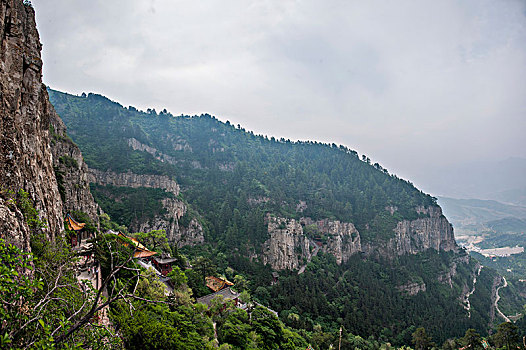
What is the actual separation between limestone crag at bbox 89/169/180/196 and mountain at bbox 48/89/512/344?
24cm

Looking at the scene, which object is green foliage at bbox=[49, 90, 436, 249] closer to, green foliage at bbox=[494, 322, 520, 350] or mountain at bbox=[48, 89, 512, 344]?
mountain at bbox=[48, 89, 512, 344]

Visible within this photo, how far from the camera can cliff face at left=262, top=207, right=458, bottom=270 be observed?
6488cm

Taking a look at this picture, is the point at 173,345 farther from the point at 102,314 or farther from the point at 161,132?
the point at 161,132

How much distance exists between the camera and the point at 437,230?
93812 mm

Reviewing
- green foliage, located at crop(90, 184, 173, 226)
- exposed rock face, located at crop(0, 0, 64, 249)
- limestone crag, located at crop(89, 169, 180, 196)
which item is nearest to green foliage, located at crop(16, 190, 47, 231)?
exposed rock face, located at crop(0, 0, 64, 249)

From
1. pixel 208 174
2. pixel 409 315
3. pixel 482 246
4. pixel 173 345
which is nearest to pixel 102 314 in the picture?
pixel 173 345

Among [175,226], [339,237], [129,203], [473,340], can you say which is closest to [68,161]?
[129,203]

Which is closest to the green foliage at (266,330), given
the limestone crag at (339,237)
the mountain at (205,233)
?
the mountain at (205,233)

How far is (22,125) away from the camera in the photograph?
14695mm

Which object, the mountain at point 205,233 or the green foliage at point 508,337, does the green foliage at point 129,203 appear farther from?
the green foliage at point 508,337

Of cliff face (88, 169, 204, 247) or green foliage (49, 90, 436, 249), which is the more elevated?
green foliage (49, 90, 436, 249)

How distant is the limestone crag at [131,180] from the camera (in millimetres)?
63338

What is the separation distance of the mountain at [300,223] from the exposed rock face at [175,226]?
0.88 ft

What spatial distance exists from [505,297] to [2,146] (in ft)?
361
